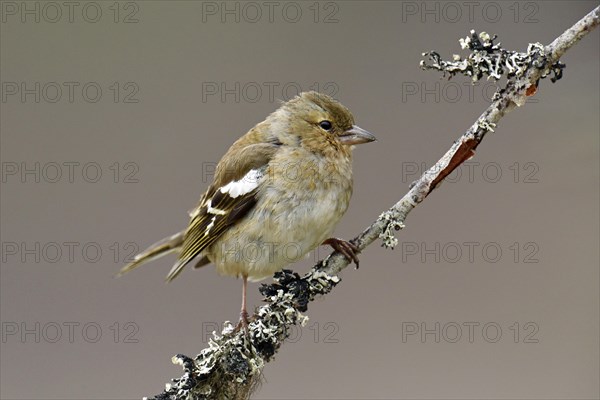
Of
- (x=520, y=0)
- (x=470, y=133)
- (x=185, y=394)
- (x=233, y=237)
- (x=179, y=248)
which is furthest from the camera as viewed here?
(x=520, y=0)

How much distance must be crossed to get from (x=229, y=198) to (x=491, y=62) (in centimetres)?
111

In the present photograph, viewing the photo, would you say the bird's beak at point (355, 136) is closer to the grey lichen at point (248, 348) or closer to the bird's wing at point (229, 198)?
the bird's wing at point (229, 198)

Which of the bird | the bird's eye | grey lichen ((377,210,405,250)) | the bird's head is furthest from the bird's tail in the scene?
grey lichen ((377,210,405,250))

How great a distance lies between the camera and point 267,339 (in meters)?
1.76

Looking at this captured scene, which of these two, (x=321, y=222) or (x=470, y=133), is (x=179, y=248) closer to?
(x=321, y=222)

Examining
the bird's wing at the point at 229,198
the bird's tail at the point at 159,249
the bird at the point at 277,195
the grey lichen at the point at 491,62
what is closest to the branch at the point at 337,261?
the grey lichen at the point at 491,62

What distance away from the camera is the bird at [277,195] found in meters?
2.27

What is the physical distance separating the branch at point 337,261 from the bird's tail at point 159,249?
31.0 inches

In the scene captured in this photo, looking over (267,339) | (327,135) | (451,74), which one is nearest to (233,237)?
(327,135)

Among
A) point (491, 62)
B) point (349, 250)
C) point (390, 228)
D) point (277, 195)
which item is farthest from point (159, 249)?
point (491, 62)

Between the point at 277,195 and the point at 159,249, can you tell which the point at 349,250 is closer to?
the point at 277,195

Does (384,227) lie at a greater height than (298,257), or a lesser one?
lesser

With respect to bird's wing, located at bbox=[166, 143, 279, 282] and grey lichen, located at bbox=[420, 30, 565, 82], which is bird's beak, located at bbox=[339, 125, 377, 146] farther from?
grey lichen, located at bbox=[420, 30, 565, 82]

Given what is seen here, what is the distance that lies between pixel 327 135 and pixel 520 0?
1.43 meters
